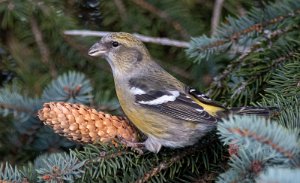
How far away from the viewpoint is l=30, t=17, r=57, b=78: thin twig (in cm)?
346

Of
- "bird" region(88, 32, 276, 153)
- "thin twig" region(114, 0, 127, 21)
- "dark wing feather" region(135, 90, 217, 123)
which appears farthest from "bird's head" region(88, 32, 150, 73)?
"dark wing feather" region(135, 90, 217, 123)

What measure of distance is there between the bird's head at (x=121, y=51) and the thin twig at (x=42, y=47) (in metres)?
0.32

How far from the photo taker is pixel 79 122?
2.50 m

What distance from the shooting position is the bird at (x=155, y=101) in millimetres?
2740

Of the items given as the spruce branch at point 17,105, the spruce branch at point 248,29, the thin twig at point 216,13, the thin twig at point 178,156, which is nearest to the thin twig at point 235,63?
the spruce branch at point 248,29

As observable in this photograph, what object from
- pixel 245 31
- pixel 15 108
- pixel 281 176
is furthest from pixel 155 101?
pixel 281 176

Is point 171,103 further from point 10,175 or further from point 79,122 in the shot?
point 10,175

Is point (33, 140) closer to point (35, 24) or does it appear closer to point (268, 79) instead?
point (35, 24)

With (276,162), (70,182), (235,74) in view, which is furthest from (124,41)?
(276,162)

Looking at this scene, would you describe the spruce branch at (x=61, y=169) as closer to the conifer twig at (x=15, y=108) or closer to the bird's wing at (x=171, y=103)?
the conifer twig at (x=15, y=108)

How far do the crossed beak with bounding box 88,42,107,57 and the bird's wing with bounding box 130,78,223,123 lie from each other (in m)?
0.30

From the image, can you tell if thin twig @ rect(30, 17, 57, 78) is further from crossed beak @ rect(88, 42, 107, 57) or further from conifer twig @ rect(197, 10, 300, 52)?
conifer twig @ rect(197, 10, 300, 52)

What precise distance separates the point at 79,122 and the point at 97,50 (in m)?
0.84

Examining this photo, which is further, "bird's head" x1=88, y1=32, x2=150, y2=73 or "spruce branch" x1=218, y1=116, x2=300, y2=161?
"bird's head" x1=88, y1=32, x2=150, y2=73
